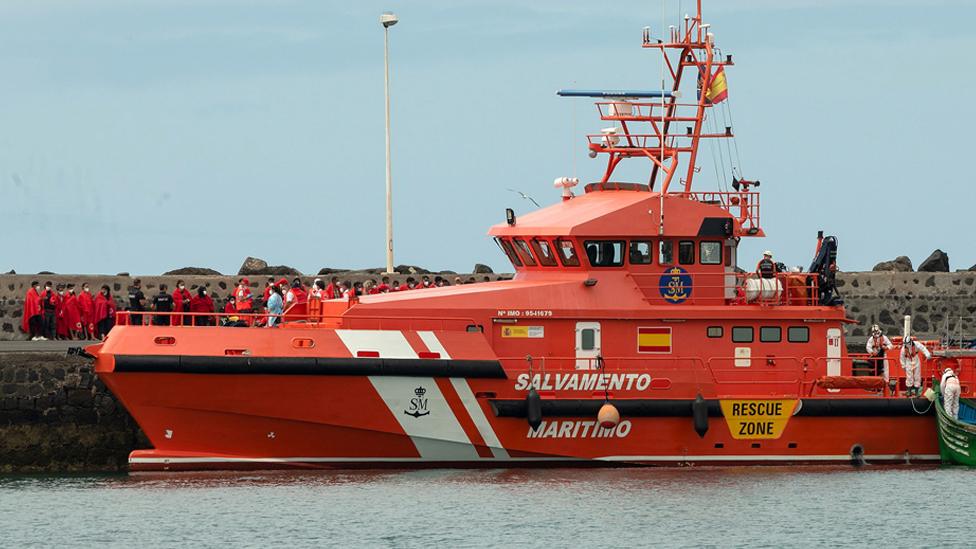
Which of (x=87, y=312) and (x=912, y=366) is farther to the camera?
(x=87, y=312)

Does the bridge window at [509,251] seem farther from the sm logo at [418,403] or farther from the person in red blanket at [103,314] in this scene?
A: the person in red blanket at [103,314]

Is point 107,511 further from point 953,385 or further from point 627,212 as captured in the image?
point 953,385

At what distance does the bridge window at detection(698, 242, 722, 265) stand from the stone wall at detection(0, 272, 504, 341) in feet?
23.8

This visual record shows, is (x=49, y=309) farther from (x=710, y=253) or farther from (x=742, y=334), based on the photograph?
(x=742, y=334)

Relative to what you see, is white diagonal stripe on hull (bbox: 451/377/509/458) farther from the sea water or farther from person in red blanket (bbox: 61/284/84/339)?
person in red blanket (bbox: 61/284/84/339)

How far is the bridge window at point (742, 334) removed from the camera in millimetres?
23109

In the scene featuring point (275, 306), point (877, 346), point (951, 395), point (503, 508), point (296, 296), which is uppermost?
point (296, 296)

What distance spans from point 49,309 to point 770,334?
10.7 meters

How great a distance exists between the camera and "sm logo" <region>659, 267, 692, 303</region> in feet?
75.6

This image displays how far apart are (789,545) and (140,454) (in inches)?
311

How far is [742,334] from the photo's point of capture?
23.1m

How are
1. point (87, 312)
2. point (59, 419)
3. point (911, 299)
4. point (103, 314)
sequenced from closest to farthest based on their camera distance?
1. point (59, 419)
2. point (103, 314)
3. point (87, 312)
4. point (911, 299)

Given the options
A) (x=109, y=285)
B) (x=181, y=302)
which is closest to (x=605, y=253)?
(x=181, y=302)

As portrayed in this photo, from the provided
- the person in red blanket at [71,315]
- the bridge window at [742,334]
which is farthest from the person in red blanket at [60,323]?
the bridge window at [742,334]
